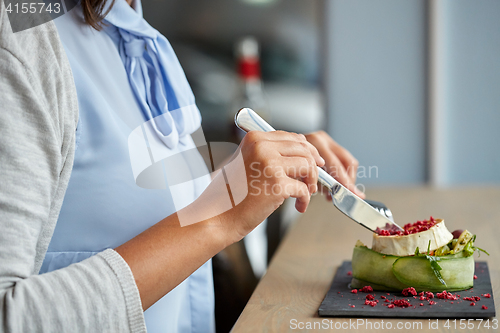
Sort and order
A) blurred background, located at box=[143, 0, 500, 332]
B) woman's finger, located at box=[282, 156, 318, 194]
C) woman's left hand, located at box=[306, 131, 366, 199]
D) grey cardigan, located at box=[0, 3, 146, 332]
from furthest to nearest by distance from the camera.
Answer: blurred background, located at box=[143, 0, 500, 332]
woman's left hand, located at box=[306, 131, 366, 199]
woman's finger, located at box=[282, 156, 318, 194]
grey cardigan, located at box=[0, 3, 146, 332]

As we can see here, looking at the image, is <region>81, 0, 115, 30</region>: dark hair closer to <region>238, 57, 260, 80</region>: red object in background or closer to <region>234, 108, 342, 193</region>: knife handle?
<region>234, 108, 342, 193</region>: knife handle

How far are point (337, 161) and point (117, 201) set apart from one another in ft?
1.13

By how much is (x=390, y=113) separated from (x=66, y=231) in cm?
148

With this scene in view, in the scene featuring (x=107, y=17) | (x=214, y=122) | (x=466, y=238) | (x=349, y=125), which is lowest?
(x=349, y=125)

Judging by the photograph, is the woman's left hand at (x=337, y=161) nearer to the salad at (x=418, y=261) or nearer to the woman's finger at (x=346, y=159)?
the woman's finger at (x=346, y=159)

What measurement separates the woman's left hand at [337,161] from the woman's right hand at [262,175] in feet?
0.72

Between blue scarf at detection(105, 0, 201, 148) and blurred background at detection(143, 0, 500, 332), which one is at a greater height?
blue scarf at detection(105, 0, 201, 148)

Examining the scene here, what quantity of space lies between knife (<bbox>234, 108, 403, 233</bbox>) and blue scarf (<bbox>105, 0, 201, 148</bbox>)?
0.34ft

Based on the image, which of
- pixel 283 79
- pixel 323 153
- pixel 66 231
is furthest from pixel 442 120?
pixel 66 231

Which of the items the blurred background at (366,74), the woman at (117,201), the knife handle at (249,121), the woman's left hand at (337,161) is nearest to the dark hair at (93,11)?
the woman at (117,201)

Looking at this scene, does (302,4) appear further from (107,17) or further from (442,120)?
(107,17)

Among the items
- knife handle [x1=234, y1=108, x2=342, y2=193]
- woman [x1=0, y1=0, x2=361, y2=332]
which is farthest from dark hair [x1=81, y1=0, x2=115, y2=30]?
knife handle [x1=234, y1=108, x2=342, y2=193]

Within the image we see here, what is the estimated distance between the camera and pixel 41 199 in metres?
0.35

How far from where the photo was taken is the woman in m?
0.35
